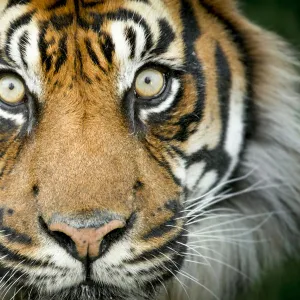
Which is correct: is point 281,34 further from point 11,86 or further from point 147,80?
point 11,86

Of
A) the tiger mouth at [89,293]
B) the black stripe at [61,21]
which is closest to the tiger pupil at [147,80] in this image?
the black stripe at [61,21]

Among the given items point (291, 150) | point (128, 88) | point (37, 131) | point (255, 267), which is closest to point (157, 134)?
point (128, 88)

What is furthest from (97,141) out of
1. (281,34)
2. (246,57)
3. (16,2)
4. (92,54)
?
(281,34)

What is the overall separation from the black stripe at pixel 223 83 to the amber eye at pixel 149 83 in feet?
0.71

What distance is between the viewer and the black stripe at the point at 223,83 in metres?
2.10

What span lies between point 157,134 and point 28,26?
414 millimetres

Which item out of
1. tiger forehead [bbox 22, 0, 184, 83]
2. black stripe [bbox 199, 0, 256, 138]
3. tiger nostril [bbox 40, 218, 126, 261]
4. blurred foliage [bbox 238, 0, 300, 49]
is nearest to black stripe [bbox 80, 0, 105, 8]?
tiger forehead [bbox 22, 0, 184, 83]

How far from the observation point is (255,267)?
246 centimetres

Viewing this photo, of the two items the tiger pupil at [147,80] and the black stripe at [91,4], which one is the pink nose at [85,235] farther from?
the black stripe at [91,4]

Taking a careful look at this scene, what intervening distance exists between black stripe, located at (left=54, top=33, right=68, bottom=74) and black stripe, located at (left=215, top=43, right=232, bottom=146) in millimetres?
459

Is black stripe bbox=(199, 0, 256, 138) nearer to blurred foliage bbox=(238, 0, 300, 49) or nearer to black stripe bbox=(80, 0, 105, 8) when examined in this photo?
black stripe bbox=(80, 0, 105, 8)

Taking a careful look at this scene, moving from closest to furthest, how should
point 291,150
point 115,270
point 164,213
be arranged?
1. point 115,270
2. point 164,213
3. point 291,150

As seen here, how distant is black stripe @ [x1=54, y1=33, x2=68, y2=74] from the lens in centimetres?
182

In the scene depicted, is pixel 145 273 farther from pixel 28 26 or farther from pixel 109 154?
pixel 28 26
